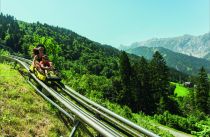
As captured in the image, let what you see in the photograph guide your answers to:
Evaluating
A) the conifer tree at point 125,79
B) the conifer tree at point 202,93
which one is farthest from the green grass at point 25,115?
the conifer tree at point 202,93

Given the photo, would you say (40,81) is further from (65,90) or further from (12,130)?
(12,130)

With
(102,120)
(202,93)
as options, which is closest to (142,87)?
(202,93)

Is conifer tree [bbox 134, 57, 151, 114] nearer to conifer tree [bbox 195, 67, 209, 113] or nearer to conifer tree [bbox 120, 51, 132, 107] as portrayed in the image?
conifer tree [bbox 120, 51, 132, 107]

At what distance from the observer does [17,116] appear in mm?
8586

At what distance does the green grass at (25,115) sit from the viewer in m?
7.87

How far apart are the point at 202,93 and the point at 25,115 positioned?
301 ft

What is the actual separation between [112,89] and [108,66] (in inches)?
2535

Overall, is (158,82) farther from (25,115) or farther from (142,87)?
(25,115)

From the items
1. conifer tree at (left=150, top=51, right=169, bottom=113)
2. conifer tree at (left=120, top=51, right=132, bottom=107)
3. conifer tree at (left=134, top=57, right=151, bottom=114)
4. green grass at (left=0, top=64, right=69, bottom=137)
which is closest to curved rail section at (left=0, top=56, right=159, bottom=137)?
green grass at (left=0, top=64, right=69, bottom=137)

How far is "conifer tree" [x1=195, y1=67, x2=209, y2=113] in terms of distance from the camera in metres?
94.3

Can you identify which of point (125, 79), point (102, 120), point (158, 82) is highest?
point (102, 120)

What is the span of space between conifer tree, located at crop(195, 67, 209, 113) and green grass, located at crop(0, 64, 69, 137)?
293 feet

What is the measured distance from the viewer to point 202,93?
3725 inches

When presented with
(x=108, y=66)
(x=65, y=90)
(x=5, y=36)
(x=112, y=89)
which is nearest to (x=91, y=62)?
(x=108, y=66)
